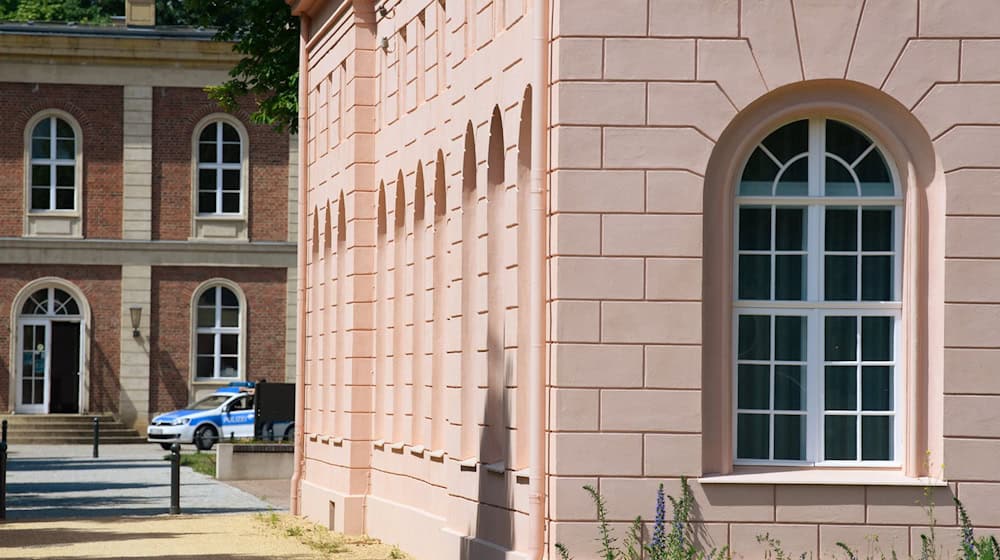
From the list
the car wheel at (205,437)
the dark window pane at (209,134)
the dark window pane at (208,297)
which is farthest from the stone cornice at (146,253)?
the car wheel at (205,437)

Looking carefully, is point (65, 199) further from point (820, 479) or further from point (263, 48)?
point (820, 479)

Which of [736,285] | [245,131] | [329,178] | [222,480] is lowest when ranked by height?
[222,480]

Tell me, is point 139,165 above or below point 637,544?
above

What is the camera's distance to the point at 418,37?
18.8 meters

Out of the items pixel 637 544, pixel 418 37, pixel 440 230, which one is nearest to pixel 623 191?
pixel 637 544

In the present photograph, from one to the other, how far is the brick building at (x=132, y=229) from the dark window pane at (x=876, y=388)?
3424 centimetres

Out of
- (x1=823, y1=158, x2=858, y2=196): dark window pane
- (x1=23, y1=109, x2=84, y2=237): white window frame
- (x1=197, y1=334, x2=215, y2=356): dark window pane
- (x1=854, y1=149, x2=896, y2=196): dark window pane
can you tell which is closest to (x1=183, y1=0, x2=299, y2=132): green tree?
(x1=23, y1=109, x2=84, y2=237): white window frame

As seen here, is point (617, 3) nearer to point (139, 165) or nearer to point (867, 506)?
point (867, 506)

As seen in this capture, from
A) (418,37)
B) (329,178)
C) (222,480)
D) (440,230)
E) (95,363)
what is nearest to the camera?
(440,230)

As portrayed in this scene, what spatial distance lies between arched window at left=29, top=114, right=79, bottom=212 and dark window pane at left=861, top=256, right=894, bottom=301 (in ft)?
117

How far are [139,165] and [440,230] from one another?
2969cm

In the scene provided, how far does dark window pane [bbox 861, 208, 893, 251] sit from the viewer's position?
12.9 metres

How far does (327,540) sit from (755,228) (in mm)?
8820

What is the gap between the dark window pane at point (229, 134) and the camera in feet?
153
